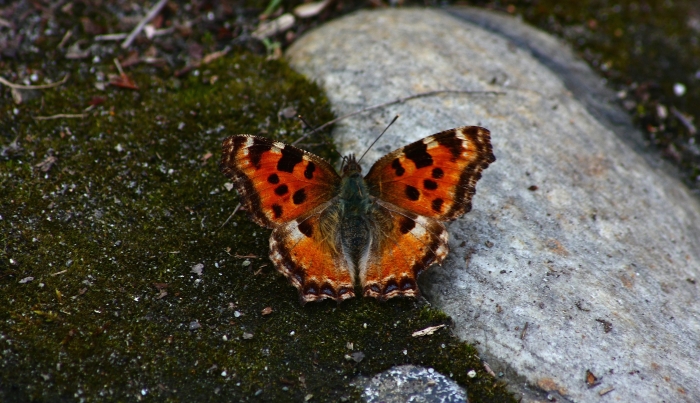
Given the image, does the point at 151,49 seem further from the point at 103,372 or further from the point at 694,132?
the point at 694,132

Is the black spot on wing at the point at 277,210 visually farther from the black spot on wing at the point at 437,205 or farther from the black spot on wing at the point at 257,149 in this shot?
the black spot on wing at the point at 437,205

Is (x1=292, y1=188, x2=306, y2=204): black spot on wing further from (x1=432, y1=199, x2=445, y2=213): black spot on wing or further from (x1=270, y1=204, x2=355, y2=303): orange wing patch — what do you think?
(x1=432, y1=199, x2=445, y2=213): black spot on wing

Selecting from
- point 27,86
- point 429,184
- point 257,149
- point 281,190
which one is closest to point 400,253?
point 429,184

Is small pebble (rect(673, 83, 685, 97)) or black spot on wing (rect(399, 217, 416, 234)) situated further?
small pebble (rect(673, 83, 685, 97))

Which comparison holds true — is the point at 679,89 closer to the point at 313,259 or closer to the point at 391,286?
the point at 391,286

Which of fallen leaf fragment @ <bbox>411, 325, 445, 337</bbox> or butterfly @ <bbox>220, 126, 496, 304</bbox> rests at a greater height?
butterfly @ <bbox>220, 126, 496, 304</bbox>

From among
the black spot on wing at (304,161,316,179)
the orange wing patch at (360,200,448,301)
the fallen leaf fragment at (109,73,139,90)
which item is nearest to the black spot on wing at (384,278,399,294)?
the orange wing patch at (360,200,448,301)

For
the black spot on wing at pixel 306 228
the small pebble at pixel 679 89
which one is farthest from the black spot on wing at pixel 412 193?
the small pebble at pixel 679 89
